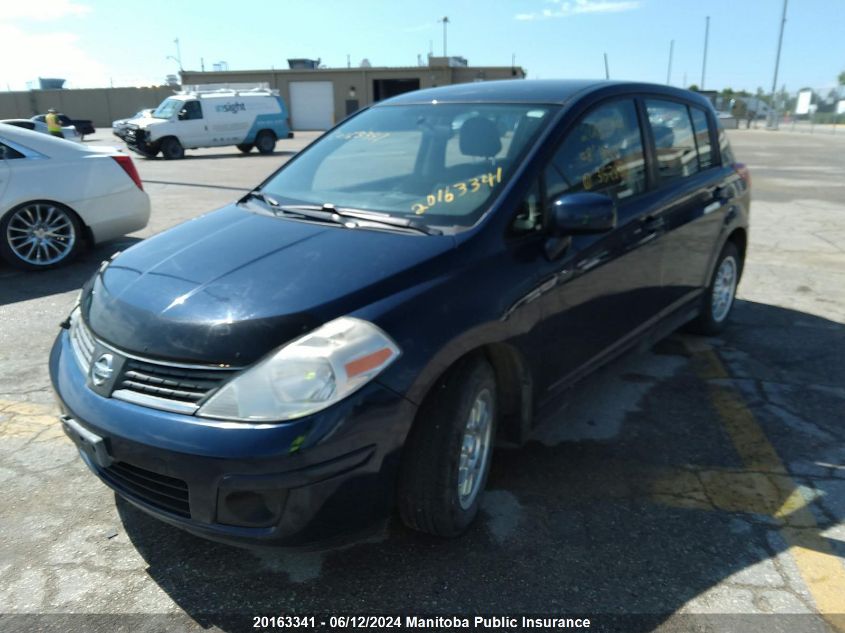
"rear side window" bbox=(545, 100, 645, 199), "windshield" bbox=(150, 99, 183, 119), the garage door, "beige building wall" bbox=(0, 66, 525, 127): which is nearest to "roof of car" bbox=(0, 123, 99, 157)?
"rear side window" bbox=(545, 100, 645, 199)

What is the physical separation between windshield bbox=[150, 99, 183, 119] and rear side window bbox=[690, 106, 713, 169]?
21511mm

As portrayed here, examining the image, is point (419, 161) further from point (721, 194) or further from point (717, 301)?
point (717, 301)

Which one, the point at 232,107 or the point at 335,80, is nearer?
the point at 232,107

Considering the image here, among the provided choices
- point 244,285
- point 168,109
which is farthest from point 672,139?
point 168,109

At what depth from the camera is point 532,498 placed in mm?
2957

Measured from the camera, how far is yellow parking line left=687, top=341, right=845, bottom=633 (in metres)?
2.40

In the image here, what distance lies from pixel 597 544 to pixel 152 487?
5.50ft

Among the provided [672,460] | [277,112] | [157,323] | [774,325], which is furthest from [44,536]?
[277,112]

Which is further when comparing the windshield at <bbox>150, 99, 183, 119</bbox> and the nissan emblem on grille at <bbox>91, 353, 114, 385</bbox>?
the windshield at <bbox>150, 99, 183, 119</bbox>

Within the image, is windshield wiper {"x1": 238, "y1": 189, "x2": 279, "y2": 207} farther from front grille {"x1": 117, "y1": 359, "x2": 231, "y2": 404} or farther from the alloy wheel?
the alloy wheel

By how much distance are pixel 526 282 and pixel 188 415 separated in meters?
1.38

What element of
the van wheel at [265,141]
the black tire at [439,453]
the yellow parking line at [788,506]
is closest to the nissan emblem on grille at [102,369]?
the black tire at [439,453]

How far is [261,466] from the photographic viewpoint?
202cm

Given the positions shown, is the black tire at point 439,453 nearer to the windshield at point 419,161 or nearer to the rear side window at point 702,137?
the windshield at point 419,161
